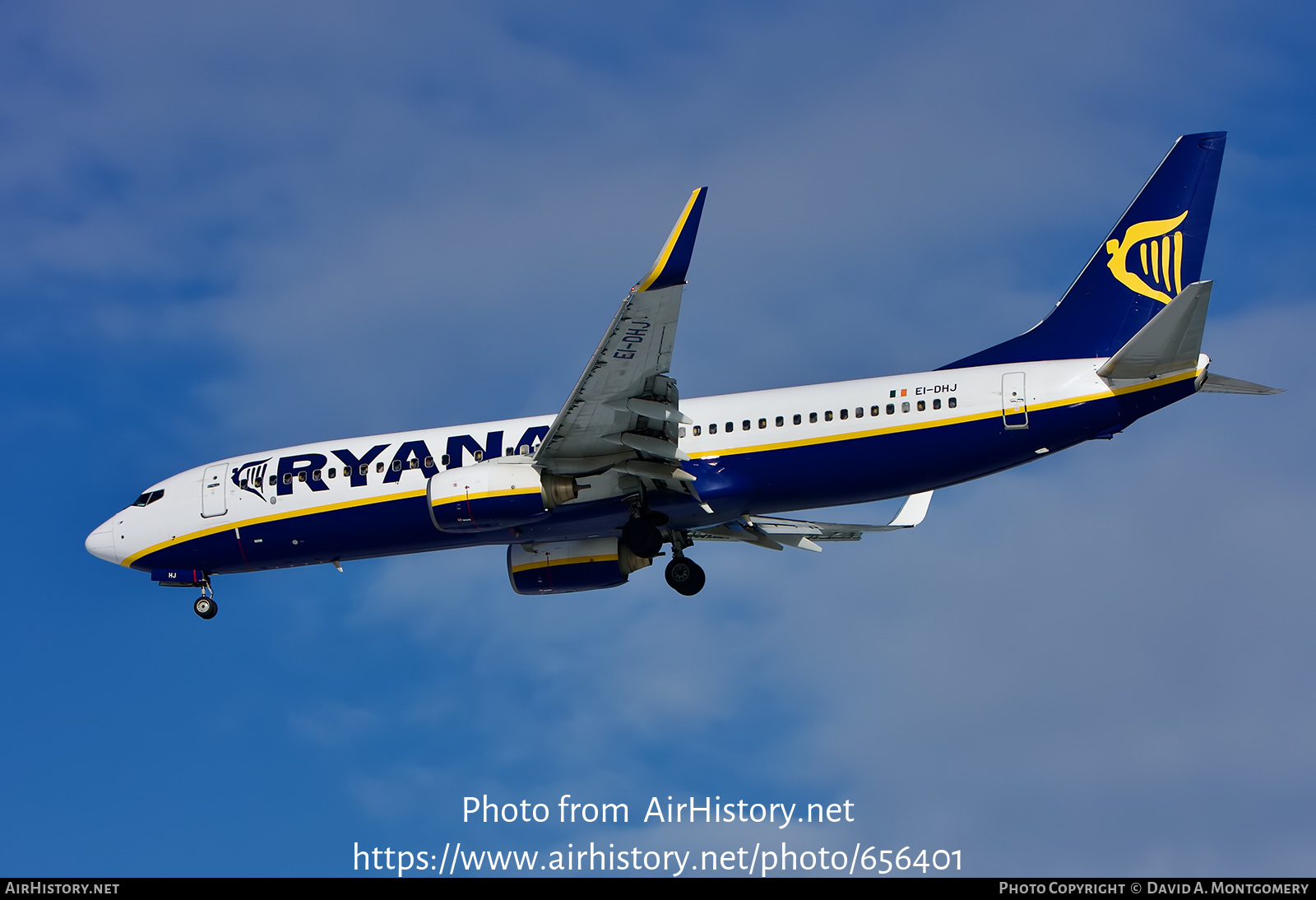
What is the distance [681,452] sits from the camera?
30.6 m

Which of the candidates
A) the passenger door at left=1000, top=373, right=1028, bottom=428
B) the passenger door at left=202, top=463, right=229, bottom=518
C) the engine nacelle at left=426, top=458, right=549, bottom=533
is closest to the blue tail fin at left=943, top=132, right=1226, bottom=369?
the passenger door at left=1000, top=373, right=1028, bottom=428

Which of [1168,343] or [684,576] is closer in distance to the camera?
[1168,343]

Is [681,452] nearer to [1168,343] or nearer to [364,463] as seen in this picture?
[364,463]

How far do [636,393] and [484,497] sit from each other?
4027mm

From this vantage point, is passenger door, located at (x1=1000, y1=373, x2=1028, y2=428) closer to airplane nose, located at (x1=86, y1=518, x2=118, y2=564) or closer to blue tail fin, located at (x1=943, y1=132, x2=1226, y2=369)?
blue tail fin, located at (x1=943, y1=132, x2=1226, y2=369)

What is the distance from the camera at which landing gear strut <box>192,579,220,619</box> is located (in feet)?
111

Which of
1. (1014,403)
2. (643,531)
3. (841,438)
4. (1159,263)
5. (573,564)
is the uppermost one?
(1159,263)

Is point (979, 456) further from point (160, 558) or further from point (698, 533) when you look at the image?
point (160, 558)

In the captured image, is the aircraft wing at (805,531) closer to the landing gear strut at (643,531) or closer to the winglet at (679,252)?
the landing gear strut at (643,531)

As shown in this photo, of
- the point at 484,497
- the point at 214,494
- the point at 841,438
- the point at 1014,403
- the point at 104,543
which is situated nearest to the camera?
the point at 484,497

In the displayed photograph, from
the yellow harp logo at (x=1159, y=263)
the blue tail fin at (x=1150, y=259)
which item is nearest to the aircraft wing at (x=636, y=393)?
the blue tail fin at (x=1150, y=259)

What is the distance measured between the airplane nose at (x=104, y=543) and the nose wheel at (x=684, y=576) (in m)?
13.2

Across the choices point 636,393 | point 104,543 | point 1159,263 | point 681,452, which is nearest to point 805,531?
point 681,452
